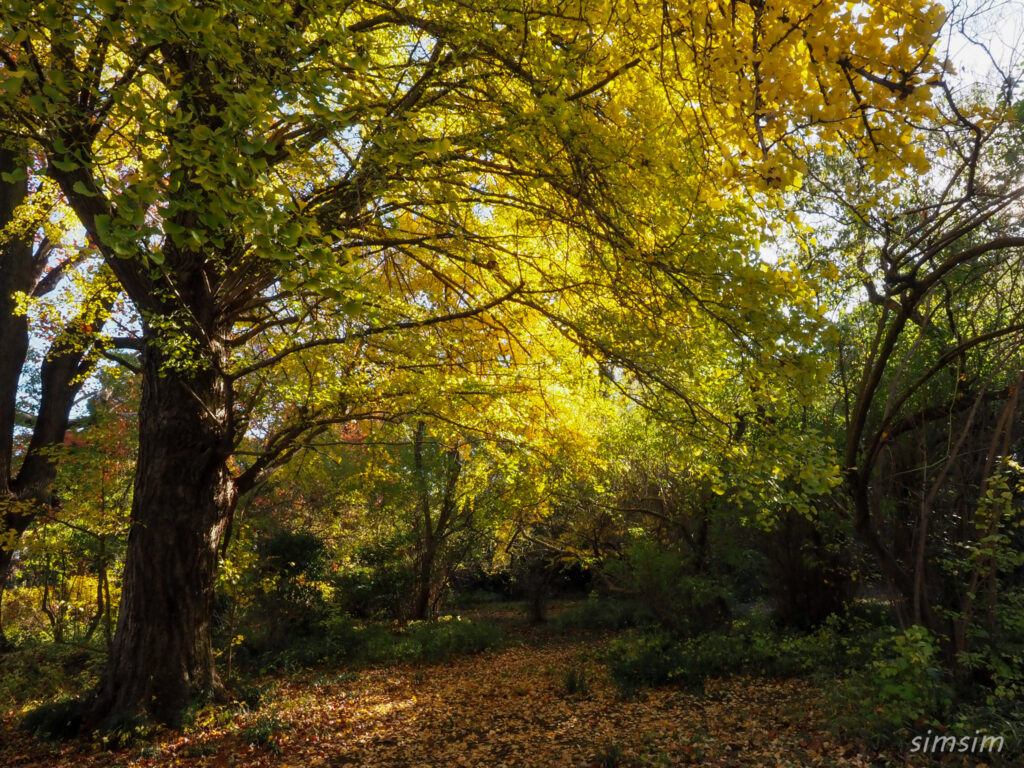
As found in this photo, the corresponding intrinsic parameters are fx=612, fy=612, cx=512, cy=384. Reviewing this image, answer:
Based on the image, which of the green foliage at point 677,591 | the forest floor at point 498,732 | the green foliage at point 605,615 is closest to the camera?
the forest floor at point 498,732

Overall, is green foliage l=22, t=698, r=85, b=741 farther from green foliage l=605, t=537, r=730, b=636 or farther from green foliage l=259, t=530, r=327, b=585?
green foliage l=605, t=537, r=730, b=636

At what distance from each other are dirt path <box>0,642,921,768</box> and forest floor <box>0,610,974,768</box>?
14 mm

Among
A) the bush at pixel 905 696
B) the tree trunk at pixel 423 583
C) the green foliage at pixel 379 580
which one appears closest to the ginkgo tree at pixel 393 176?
the bush at pixel 905 696

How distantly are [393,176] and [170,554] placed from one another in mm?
4107

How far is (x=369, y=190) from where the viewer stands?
4016 millimetres

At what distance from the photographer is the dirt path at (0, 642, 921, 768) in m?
4.88

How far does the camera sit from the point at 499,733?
6.12 meters

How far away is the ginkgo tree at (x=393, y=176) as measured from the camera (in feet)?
8.31

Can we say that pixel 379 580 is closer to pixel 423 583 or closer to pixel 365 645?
pixel 423 583

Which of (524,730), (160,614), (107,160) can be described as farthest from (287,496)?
(107,160)

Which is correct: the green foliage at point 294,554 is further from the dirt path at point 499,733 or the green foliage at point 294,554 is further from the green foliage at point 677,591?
the green foliage at point 677,591

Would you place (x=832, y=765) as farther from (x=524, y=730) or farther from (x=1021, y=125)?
(x=1021, y=125)

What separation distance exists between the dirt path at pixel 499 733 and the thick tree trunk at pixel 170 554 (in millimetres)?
396

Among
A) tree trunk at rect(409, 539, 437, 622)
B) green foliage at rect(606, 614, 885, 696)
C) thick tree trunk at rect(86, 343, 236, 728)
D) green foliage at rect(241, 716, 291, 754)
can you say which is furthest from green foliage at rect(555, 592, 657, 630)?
thick tree trunk at rect(86, 343, 236, 728)
